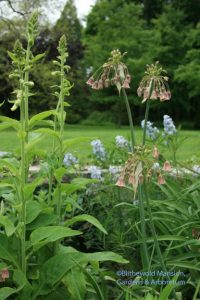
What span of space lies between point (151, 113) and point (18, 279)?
Answer: 3126cm

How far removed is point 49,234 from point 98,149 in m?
2.23

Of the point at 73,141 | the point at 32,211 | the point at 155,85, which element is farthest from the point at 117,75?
the point at 32,211

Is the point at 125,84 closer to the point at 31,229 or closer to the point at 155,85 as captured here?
the point at 155,85

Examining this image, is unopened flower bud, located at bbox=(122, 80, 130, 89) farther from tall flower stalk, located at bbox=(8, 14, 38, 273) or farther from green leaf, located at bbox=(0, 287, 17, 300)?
green leaf, located at bbox=(0, 287, 17, 300)

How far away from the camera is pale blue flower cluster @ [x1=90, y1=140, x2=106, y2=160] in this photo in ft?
13.0

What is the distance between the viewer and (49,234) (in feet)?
5.88

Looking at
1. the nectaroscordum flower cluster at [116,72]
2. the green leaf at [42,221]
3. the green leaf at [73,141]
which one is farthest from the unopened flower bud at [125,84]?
the green leaf at [42,221]

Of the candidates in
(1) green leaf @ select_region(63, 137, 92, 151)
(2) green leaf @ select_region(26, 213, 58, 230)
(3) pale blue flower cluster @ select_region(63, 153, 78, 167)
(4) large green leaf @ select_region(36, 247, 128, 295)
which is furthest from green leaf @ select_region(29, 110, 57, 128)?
(3) pale blue flower cluster @ select_region(63, 153, 78, 167)

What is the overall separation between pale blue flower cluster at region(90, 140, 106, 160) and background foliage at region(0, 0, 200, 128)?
23.0 metres

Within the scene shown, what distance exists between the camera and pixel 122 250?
8.81 ft

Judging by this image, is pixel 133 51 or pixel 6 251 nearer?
pixel 6 251

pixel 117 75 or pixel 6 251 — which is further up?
pixel 117 75

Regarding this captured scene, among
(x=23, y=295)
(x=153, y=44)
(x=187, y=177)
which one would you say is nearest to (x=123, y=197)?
(x=187, y=177)

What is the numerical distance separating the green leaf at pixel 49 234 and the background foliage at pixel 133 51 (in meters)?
25.2
